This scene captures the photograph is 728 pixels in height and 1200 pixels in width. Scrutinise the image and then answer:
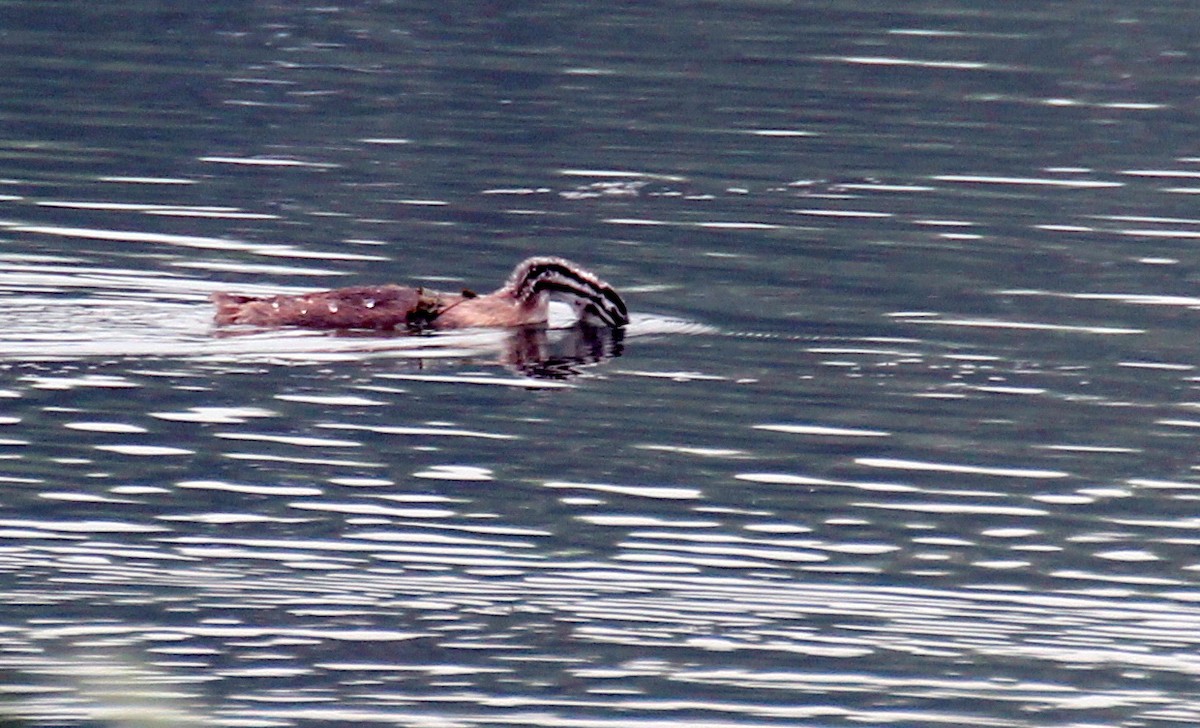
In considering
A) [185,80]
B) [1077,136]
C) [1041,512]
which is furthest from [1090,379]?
[185,80]

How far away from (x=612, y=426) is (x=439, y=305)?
11.1 feet

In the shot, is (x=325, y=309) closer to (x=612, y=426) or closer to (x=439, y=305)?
(x=439, y=305)

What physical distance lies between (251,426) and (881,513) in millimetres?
3771

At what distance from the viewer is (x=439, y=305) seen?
60.5 ft

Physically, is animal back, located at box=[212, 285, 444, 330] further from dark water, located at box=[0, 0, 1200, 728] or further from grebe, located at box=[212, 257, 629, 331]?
dark water, located at box=[0, 0, 1200, 728]

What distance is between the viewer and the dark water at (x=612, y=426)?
35.1 ft

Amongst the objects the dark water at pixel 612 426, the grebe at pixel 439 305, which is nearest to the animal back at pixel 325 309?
the grebe at pixel 439 305

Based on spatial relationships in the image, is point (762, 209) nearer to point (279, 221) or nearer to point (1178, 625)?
point (279, 221)

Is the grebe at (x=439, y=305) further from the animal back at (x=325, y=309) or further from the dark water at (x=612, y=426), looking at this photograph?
the dark water at (x=612, y=426)

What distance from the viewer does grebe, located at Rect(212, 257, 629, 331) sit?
17.8 m

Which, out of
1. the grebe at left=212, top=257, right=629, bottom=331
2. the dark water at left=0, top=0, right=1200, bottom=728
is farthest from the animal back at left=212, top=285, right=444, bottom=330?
the dark water at left=0, top=0, right=1200, bottom=728

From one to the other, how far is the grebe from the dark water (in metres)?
0.24

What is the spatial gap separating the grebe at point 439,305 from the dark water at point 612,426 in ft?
0.77

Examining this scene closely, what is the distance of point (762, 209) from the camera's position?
24.4m
